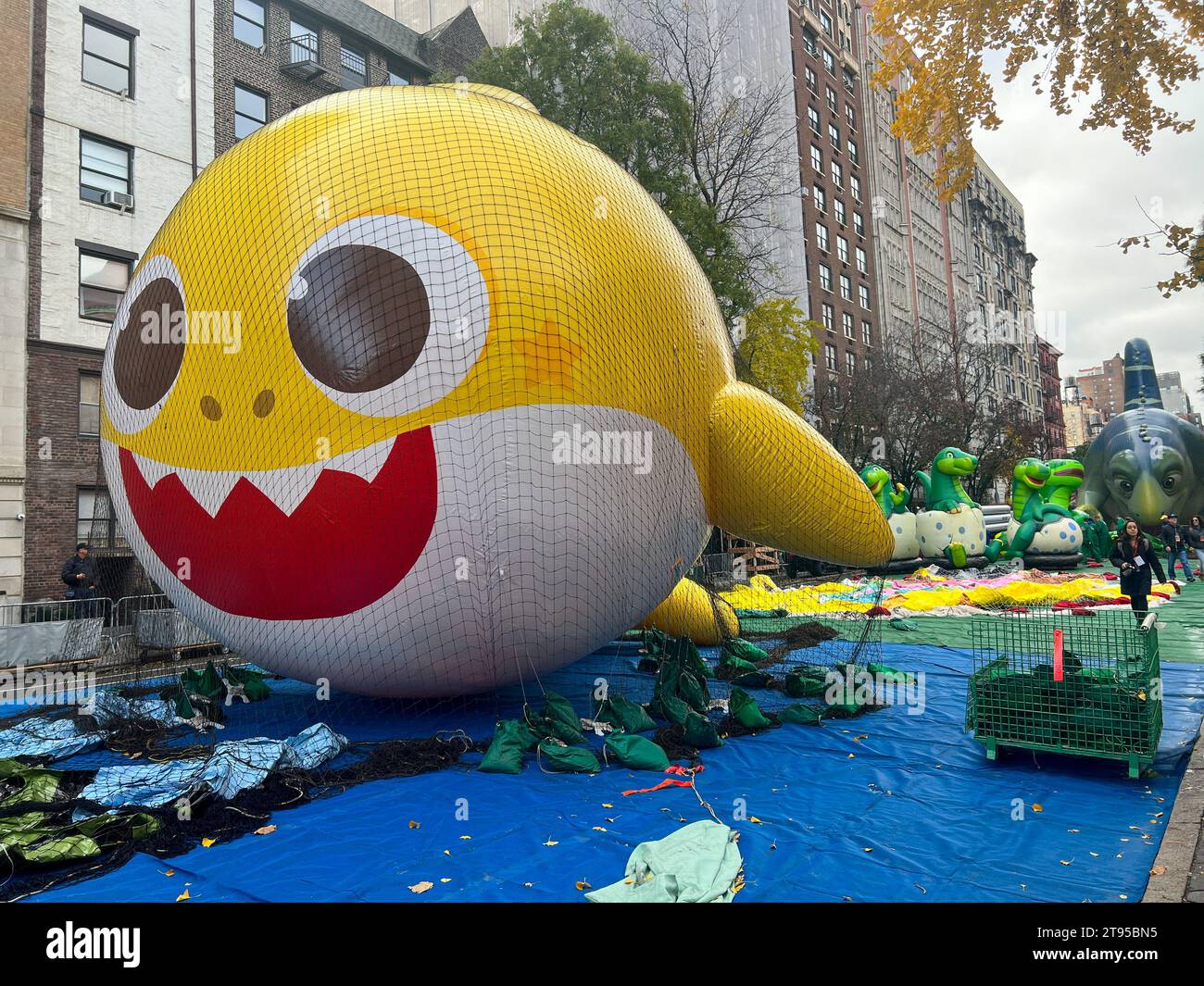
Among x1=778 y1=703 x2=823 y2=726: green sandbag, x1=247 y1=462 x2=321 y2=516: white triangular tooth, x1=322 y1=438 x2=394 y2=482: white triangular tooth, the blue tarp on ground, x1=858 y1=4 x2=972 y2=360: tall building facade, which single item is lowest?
the blue tarp on ground

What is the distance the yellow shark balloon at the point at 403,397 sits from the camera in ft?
18.0

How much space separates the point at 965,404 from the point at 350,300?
124ft

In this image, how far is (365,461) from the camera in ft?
18.0

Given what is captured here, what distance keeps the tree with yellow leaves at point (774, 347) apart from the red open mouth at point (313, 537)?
75.0 feet

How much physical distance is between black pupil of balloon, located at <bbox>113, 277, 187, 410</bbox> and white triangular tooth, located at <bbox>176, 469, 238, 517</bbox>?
2.10 ft

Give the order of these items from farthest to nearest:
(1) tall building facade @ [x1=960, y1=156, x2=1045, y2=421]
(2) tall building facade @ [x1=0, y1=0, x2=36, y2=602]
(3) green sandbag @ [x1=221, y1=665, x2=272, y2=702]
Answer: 1. (1) tall building facade @ [x1=960, y1=156, x2=1045, y2=421]
2. (2) tall building facade @ [x1=0, y1=0, x2=36, y2=602]
3. (3) green sandbag @ [x1=221, y1=665, x2=272, y2=702]

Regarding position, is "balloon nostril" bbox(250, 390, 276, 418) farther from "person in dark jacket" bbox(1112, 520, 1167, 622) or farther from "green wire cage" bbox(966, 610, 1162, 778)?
"person in dark jacket" bbox(1112, 520, 1167, 622)

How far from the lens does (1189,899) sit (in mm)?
3730

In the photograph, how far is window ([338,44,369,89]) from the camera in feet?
93.5

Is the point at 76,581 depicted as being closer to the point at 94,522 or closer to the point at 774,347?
the point at 94,522

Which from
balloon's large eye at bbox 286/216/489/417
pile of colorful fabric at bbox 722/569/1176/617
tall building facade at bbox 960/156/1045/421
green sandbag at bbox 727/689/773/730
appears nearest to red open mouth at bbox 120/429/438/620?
balloon's large eye at bbox 286/216/489/417

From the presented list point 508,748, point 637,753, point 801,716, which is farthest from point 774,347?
point 508,748

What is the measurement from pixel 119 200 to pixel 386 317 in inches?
805

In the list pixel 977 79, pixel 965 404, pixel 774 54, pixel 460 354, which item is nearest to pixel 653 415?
pixel 460 354
